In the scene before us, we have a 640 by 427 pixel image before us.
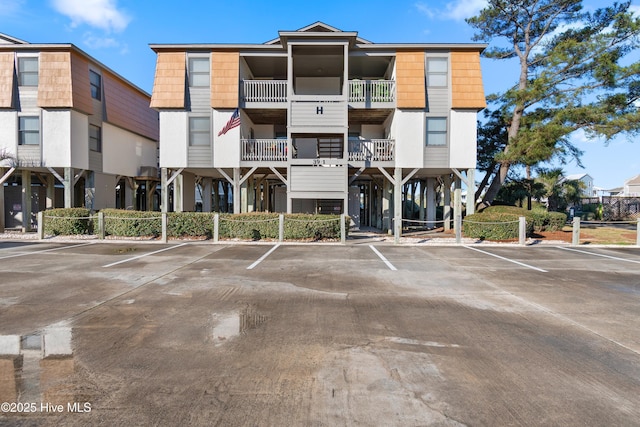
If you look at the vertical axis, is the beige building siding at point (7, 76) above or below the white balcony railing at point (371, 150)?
above

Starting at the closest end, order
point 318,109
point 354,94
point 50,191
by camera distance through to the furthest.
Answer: point 318,109 → point 354,94 → point 50,191

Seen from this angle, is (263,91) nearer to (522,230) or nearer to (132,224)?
(132,224)

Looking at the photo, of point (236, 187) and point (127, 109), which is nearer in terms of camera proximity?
point (236, 187)

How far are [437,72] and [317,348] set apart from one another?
16231 mm

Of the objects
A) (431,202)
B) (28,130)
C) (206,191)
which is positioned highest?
(28,130)

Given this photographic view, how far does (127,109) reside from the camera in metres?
21.6

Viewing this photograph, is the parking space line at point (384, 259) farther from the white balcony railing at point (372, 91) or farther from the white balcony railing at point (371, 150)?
the white balcony railing at point (372, 91)

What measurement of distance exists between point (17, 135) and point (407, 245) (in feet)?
63.7

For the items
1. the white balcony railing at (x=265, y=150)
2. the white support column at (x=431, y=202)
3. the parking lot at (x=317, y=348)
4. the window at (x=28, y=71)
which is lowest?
the parking lot at (x=317, y=348)

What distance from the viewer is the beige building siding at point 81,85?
16.6 metres

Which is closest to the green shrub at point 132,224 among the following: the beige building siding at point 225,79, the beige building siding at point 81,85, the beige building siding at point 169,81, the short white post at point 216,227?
the short white post at point 216,227

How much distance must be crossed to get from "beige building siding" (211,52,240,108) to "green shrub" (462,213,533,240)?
12387 mm

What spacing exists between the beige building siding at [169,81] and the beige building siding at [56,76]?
4274mm

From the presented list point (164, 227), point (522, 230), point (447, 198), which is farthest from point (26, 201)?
point (522, 230)
